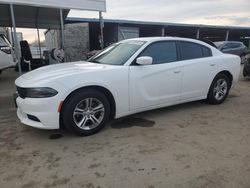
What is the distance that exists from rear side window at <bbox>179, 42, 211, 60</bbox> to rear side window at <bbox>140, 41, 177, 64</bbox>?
0.22 meters

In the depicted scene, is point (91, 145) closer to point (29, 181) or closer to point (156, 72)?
point (29, 181)

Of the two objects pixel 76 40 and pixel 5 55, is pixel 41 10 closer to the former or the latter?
pixel 5 55

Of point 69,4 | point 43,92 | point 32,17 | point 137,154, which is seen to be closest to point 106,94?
point 43,92

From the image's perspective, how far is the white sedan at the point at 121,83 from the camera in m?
3.40

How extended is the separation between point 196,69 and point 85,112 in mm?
2519

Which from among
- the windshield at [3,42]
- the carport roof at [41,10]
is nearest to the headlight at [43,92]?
the carport roof at [41,10]

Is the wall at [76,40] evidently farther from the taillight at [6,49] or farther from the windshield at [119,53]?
the windshield at [119,53]

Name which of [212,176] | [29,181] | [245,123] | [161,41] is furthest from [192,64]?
[29,181]

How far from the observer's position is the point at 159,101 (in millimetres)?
4371

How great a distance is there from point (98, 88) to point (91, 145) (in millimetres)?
908

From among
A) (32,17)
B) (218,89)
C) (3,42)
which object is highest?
(32,17)

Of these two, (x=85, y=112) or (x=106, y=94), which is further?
(x=106, y=94)

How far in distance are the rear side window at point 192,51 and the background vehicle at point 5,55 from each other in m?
7.80

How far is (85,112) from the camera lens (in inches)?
143
